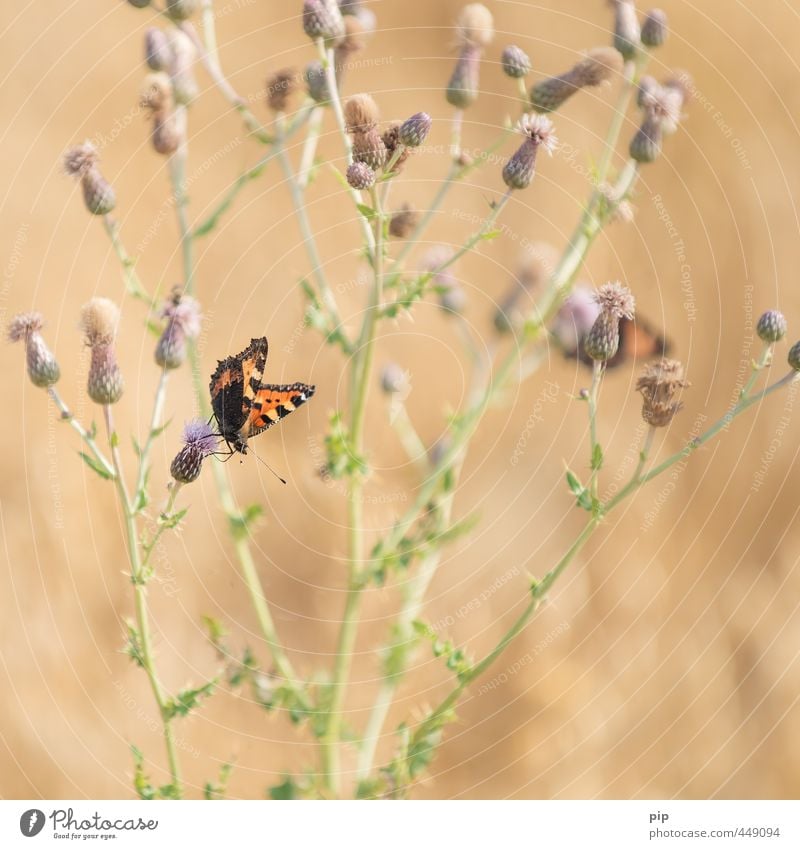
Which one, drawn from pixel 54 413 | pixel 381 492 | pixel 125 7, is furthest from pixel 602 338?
pixel 125 7

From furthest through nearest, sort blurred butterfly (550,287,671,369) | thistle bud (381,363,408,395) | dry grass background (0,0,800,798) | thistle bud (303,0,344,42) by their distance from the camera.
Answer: dry grass background (0,0,800,798) → thistle bud (381,363,408,395) → blurred butterfly (550,287,671,369) → thistle bud (303,0,344,42)

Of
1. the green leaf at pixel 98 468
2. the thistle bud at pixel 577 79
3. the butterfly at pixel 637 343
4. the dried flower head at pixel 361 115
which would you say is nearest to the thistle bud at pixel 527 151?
the thistle bud at pixel 577 79

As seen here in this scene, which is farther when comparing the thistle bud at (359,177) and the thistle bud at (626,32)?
the thistle bud at (626,32)

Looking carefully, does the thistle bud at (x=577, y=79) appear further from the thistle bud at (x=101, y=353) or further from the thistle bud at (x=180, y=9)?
the thistle bud at (x=101, y=353)

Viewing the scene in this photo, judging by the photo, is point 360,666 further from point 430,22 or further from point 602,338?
point 430,22

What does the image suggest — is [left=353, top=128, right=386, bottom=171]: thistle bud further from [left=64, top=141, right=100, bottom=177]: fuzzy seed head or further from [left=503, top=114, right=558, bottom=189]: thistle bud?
[left=64, top=141, right=100, bottom=177]: fuzzy seed head

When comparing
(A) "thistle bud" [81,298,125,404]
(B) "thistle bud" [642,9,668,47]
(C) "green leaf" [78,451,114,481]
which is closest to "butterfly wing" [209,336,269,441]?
(A) "thistle bud" [81,298,125,404]
